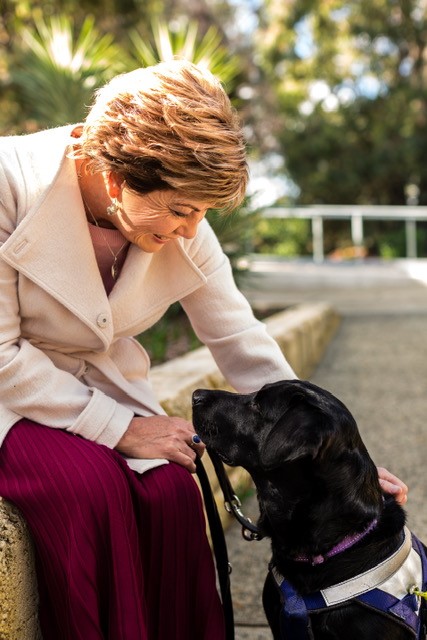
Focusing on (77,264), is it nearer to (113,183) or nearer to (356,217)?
(113,183)

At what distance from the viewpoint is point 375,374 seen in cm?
691

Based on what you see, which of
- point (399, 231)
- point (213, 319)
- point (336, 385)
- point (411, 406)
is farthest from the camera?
point (399, 231)

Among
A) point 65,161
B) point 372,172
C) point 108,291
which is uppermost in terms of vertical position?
point 65,161

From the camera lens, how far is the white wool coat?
7.06 feet

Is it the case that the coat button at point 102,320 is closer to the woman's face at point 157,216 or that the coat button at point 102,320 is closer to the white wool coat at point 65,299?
the white wool coat at point 65,299

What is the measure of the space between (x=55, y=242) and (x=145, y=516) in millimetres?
785

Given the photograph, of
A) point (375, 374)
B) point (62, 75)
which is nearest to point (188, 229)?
point (62, 75)

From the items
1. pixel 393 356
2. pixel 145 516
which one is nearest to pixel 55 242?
pixel 145 516

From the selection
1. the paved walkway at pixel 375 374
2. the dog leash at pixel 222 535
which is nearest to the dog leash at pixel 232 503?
the dog leash at pixel 222 535

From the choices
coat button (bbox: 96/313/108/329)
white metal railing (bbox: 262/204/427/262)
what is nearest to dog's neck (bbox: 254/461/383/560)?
coat button (bbox: 96/313/108/329)

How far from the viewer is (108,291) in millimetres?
2412

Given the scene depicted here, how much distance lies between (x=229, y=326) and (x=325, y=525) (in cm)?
73

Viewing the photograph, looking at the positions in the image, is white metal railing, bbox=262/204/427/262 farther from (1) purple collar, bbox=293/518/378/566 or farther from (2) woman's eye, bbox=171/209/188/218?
(1) purple collar, bbox=293/518/378/566

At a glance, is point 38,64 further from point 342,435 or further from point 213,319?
point 342,435
